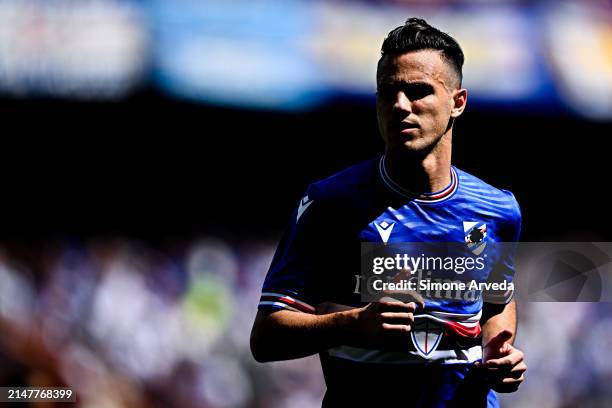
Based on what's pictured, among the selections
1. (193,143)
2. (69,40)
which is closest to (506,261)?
(193,143)

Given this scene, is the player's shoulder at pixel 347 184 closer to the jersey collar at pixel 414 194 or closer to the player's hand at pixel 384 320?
the jersey collar at pixel 414 194

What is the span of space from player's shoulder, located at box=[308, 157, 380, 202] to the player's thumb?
2.45 ft

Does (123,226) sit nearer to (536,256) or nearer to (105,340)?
(105,340)

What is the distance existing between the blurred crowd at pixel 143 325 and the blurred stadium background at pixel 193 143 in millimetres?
13

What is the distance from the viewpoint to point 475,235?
3.89 meters

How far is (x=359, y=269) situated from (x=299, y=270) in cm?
23

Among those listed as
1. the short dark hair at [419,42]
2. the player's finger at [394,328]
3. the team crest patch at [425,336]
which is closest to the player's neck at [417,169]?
the short dark hair at [419,42]

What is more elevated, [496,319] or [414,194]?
[414,194]

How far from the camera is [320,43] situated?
7.92 m

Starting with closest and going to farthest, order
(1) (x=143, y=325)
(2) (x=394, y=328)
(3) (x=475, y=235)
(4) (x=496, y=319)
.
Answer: (2) (x=394, y=328) → (3) (x=475, y=235) → (4) (x=496, y=319) → (1) (x=143, y=325)

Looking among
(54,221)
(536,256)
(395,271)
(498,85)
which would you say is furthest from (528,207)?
(395,271)

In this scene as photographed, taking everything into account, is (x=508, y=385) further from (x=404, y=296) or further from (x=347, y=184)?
(x=347, y=184)

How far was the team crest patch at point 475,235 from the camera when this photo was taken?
12.6ft

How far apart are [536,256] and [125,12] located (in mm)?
4300
